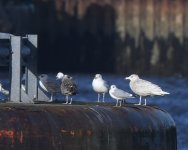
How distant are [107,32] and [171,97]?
15792 millimetres

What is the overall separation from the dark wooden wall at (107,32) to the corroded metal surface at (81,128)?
41.3 metres

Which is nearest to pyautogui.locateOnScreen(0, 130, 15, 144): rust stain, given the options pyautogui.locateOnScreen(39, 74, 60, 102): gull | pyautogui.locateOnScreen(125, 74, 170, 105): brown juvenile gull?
pyautogui.locateOnScreen(39, 74, 60, 102): gull

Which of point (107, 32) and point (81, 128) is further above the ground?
point (81, 128)

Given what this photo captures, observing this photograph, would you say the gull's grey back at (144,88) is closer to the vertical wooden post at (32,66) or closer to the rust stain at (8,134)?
the vertical wooden post at (32,66)

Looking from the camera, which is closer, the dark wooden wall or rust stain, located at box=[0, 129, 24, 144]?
rust stain, located at box=[0, 129, 24, 144]

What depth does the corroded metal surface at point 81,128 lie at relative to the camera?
11.1 m

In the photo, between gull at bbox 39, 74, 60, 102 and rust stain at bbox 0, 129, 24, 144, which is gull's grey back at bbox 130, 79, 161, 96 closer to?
gull at bbox 39, 74, 60, 102

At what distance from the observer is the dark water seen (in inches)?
1120

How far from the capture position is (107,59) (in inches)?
2247

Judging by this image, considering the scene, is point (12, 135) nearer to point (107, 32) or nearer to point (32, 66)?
point (32, 66)

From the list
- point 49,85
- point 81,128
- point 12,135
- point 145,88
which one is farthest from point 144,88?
point 12,135

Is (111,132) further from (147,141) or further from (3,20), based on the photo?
(3,20)

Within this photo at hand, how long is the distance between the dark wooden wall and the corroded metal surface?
4131 centimetres

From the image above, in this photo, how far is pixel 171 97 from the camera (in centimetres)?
4088
